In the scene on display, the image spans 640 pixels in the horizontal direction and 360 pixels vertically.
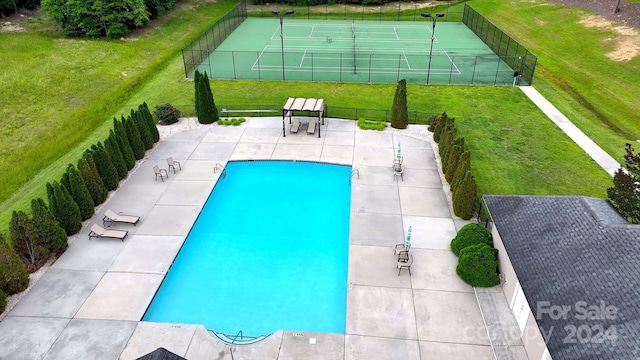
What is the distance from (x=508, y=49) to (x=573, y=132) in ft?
46.2

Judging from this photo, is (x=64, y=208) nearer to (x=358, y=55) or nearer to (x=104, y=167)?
(x=104, y=167)

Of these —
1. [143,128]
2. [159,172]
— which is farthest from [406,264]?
[143,128]

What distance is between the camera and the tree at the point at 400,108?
79.3 ft

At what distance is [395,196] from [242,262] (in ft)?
23.7

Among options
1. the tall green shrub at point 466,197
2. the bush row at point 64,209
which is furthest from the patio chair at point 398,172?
the bush row at point 64,209

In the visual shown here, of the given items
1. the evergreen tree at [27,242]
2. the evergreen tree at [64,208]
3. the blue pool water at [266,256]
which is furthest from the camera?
the evergreen tree at [64,208]

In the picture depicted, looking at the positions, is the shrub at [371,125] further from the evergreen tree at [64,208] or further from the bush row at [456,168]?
the evergreen tree at [64,208]

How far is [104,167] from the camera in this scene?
18.7m

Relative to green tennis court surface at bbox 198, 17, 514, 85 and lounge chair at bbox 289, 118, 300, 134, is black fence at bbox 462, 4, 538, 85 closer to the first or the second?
green tennis court surface at bbox 198, 17, 514, 85

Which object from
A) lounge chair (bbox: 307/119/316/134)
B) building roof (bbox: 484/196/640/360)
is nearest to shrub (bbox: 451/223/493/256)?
building roof (bbox: 484/196/640/360)

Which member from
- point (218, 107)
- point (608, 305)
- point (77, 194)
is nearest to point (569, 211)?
point (608, 305)

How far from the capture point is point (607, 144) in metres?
23.5

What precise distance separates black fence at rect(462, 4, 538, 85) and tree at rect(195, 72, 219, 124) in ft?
69.6

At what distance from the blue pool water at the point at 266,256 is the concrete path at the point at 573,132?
12.9 meters
